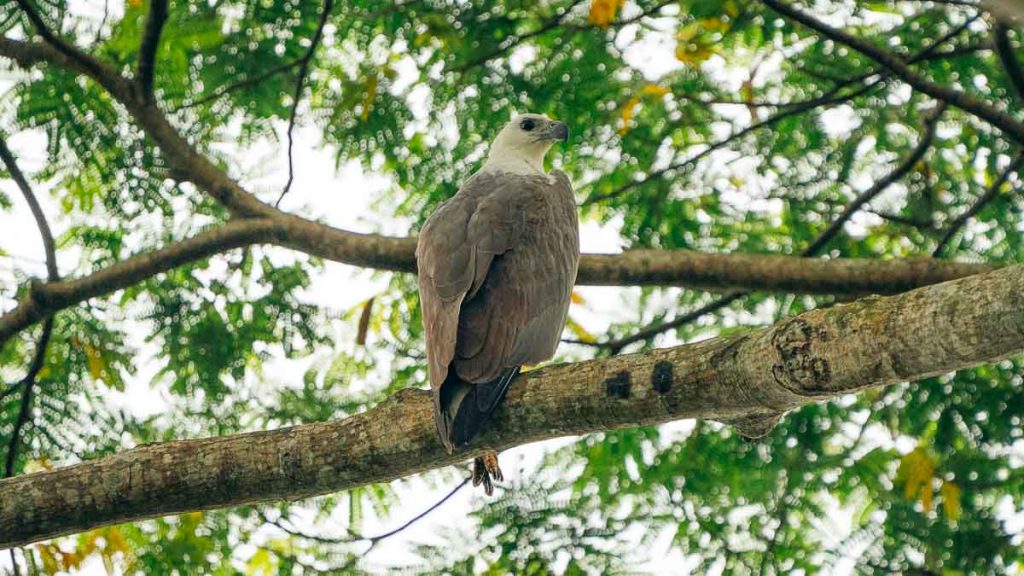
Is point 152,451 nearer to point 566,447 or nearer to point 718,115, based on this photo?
point 566,447

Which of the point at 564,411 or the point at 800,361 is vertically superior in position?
the point at 564,411

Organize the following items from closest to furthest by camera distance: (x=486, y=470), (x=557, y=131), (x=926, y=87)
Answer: (x=486, y=470) → (x=926, y=87) → (x=557, y=131)

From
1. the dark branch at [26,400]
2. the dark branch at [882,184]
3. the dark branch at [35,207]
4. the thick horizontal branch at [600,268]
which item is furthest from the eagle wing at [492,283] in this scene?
the dark branch at [26,400]

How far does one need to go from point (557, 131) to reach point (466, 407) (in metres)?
2.65

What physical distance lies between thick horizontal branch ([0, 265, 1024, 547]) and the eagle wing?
15 cm

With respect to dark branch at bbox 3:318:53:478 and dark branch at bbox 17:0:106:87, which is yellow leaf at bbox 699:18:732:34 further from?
dark branch at bbox 3:318:53:478

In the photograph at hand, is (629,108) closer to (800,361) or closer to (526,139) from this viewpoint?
(526,139)

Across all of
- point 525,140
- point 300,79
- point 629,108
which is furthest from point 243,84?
point 629,108

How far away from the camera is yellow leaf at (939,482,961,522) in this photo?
18.2 ft

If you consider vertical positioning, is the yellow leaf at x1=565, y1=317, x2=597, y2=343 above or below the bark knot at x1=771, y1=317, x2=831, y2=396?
above

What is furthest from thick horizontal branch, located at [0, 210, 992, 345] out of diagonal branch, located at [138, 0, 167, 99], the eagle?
diagonal branch, located at [138, 0, 167, 99]

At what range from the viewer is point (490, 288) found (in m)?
4.70

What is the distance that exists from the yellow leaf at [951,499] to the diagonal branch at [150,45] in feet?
13.4

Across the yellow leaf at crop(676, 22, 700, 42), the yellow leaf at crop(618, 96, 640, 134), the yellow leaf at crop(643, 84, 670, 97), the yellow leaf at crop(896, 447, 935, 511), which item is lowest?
the yellow leaf at crop(896, 447, 935, 511)
